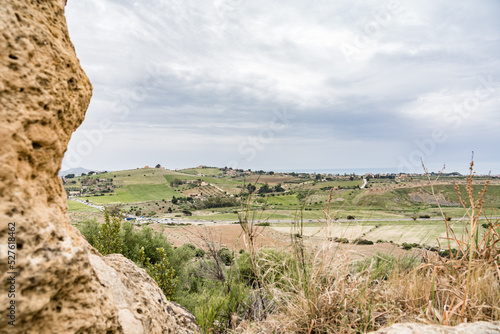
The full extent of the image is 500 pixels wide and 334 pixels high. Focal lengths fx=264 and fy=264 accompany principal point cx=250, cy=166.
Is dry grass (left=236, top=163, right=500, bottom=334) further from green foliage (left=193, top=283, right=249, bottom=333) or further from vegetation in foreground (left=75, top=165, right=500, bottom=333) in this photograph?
green foliage (left=193, top=283, right=249, bottom=333)

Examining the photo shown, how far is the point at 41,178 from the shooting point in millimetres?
Answer: 1757

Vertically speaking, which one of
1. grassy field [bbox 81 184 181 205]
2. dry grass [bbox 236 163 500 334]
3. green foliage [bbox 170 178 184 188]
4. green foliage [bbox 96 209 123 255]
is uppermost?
dry grass [bbox 236 163 500 334]

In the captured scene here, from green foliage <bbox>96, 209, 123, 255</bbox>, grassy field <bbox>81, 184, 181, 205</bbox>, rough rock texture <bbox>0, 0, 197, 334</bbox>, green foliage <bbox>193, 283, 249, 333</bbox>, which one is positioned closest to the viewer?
rough rock texture <bbox>0, 0, 197, 334</bbox>

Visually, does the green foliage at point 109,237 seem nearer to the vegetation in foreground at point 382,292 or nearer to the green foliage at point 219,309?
the green foliage at point 219,309

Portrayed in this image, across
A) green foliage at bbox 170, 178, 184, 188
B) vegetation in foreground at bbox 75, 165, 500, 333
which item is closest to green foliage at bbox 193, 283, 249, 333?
vegetation in foreground at bbox 75, 165, 500, 333

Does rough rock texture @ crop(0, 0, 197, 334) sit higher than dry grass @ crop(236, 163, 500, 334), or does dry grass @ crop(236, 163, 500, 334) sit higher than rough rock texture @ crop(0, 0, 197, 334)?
rough rock texture @ crop(0, 0, 197, 334)

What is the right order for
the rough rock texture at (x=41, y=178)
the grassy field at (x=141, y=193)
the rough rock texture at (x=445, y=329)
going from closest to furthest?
the rough rock texture at (x=41, y=178) < the rough rock texture at (x=445, y=329) < the grassy field at (x=141, y=193)

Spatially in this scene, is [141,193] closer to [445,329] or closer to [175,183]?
[175,183]

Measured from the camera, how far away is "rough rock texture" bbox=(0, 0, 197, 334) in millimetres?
1409

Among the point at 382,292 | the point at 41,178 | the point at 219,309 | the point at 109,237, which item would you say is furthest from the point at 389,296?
the point at 109,237

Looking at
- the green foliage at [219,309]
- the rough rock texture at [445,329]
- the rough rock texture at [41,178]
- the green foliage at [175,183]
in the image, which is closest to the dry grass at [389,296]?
the rough rock texture at [445,329]

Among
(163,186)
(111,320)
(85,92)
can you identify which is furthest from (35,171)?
(163,186)

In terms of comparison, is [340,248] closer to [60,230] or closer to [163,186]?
[60,230]

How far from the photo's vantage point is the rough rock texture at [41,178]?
141 centimetres
